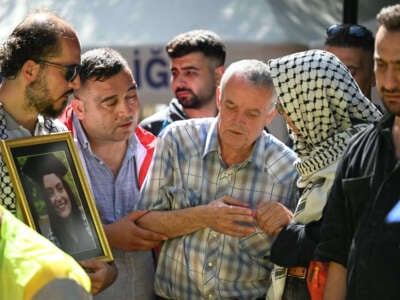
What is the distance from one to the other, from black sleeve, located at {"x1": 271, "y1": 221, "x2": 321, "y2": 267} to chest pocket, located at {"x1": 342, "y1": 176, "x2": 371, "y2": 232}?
0.41 meters

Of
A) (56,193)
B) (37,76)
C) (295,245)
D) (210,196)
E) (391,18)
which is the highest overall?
(391,18)

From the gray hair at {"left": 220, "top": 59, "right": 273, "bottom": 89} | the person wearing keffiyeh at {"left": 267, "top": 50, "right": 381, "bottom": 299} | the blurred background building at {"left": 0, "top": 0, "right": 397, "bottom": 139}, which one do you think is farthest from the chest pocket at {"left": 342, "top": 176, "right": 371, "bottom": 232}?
the blurred background building at {"left": 0, "top": 0, "right": 397, "bottom": 139}

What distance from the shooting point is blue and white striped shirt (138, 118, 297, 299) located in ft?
13.6

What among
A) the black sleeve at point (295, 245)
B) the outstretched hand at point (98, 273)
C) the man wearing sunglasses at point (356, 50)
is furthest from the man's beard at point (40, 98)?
the man wearing sunglasses at point (356, 50)

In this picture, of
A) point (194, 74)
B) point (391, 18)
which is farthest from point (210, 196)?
point (194, 74)

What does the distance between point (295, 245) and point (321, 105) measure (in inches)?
23.2

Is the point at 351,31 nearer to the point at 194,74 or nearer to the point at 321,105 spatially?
the point at 194,74

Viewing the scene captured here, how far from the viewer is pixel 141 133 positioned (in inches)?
191

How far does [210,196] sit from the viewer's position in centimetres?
422

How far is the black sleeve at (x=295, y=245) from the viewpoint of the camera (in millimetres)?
3779

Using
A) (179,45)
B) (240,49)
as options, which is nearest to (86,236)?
(179,45)

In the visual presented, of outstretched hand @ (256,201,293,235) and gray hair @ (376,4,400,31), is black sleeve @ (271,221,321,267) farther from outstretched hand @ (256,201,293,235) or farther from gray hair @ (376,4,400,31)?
gray hair @ (376,4,400,31)

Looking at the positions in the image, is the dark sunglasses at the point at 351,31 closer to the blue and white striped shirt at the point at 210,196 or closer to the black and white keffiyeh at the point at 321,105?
the blue and white striped shirt at the point at 210,196

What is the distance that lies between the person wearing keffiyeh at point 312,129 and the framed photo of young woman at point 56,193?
0.78 metres
